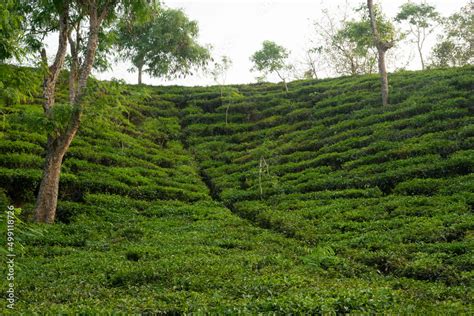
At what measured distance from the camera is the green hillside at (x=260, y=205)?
11.9 metres

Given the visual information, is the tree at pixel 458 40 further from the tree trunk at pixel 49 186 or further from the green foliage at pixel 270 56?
the tree trunk at pixel 49 186

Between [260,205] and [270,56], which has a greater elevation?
[270,56]

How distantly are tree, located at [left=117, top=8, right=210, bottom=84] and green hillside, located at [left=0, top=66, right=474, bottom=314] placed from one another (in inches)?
773

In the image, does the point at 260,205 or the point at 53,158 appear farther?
the point at 260,205

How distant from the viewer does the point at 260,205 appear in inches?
1026

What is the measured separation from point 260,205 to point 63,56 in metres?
13.9

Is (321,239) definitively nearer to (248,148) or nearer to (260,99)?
(248,148)

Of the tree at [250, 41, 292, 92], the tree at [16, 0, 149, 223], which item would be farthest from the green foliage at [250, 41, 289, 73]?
the tree at [16, 0, 149, 223]

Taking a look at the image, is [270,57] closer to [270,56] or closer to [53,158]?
[270,56]

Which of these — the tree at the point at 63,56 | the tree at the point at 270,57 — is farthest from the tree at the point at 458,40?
the tree at the point at 63,56

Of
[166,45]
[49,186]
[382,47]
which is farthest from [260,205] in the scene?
[166,45]

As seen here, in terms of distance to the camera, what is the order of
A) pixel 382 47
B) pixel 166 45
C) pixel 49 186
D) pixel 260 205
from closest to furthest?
pixel 49 186
pixel 260 205
pixel 382 47
pixel 166 45

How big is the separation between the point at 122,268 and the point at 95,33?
13537mm

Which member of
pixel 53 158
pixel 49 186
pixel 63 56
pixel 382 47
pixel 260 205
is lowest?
pixel 260 205
